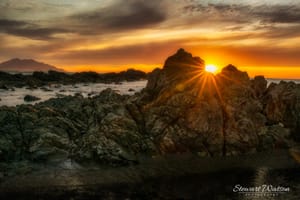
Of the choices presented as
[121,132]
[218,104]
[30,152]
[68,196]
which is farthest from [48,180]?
[218,104]

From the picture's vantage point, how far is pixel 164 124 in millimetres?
38781

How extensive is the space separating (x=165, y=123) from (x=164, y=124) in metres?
0.20

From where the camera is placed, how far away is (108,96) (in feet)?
169

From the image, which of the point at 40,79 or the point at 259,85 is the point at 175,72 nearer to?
the point at 259,85

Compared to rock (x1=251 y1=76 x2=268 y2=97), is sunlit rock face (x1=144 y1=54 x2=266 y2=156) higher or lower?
lower

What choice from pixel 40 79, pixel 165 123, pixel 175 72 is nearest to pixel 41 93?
pixel 175 72

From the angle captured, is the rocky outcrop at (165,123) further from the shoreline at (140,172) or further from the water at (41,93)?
the water at (41,93)

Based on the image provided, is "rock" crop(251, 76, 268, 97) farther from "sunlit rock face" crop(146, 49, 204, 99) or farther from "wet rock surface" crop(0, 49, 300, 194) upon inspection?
"sunlit rock face" crop(146, 49, 204, 99)

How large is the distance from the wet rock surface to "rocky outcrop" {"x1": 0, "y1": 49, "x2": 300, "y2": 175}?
0.35ft

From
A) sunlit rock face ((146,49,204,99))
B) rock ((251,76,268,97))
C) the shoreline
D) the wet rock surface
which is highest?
sunlit rock face ((146,49,204,99))

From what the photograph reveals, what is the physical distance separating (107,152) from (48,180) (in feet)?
23.4

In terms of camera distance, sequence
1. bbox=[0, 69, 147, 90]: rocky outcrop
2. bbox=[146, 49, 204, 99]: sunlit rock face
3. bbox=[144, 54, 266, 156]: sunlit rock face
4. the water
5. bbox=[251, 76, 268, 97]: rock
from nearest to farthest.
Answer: bbox=[144, 54, 266, 156]: sunlit rock face → bbox=[146, 49, 204, 99]: sunlit rock face → bbox=[251, 76, 268, 97]: rock → the water → bbox=[0, 69, 147, 90]: rocky outcrop

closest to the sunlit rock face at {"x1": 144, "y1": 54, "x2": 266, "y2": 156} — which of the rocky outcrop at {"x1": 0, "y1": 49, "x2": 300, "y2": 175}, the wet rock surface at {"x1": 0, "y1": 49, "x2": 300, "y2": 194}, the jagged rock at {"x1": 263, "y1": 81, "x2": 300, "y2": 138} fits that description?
the rocky outcrop at {"x1": 0, "y1": 49, "x2": 300, "y2": 175}

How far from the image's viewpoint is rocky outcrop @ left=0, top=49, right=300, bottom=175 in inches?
1334
